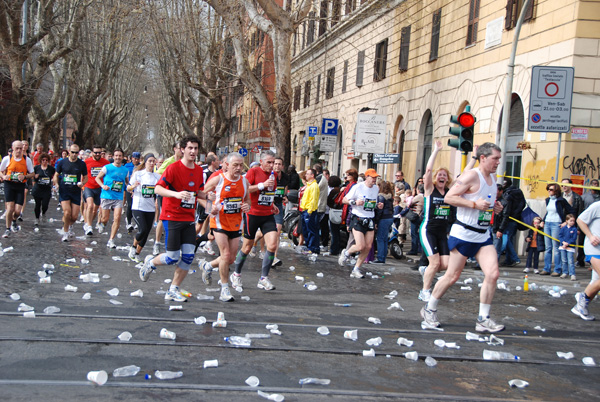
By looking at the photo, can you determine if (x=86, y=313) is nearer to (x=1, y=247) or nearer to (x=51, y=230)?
(x=1, y=247)

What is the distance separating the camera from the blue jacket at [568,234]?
1288 centimetres

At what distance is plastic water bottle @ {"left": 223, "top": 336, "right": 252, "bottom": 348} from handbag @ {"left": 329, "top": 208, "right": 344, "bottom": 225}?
826cm

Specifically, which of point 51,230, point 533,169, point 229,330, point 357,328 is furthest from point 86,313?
point 533,169

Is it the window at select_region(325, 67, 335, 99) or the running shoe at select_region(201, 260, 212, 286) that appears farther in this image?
the window at select_region(325, 67, 335, 99)

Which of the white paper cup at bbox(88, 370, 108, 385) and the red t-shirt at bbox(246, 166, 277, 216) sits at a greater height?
the red t-shirt at bbox(246, 166, 277, 216)

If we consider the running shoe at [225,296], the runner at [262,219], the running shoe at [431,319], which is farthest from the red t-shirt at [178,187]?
the running shoe at [431,319]

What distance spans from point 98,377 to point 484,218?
422 cm

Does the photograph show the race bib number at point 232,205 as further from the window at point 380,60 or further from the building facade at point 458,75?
the window at point 380,60

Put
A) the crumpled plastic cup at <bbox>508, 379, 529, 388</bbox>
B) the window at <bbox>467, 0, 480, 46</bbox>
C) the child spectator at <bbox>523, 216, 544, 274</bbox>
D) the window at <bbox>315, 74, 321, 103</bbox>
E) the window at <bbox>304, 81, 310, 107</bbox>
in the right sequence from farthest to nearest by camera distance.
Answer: the window at <bbox>304, 81, 310, 107</bbox> < the window at <bbox>315, 74, 321, 103</bbox> < the window at <bbox>467, 0, 480, 46</bbox> < the child spectator at <bbox>523, 216, 544, 274</bbox> < the crumpled plastic cup at <bbox>508, 379, 529, 388</bbox>

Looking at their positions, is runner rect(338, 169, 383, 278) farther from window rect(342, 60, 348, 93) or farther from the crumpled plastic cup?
window rect(342, 60, 348, 93)

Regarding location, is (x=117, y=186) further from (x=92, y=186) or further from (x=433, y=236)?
(x=433, y=236)

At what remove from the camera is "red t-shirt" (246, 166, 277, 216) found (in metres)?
9.55

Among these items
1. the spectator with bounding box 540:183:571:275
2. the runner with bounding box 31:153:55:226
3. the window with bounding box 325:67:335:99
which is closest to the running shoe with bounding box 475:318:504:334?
the spectator with bounding box 540:183:571:275

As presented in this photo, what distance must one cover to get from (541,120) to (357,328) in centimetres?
766
